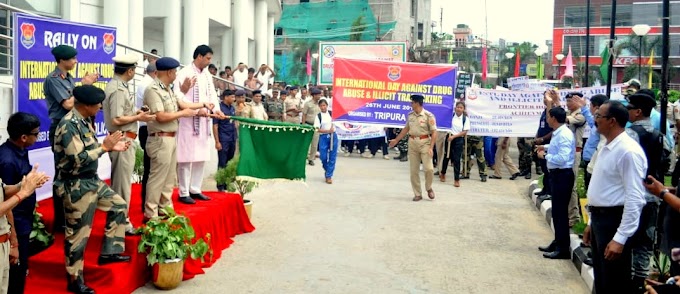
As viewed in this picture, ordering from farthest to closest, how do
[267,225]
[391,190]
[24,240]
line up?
[391,190] → [267,225] → [24,240]

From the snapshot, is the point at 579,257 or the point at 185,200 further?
the point at 185,200

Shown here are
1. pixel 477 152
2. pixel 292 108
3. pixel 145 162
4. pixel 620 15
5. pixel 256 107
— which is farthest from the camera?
pixel 620 15

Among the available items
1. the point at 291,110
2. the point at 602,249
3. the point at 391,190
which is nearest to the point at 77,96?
the point at 602,249

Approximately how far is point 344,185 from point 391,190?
1.07 metres

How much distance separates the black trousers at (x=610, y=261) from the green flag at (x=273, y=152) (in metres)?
5.03

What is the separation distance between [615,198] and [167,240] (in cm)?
395

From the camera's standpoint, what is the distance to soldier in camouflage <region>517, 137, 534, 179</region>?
56.0 feet

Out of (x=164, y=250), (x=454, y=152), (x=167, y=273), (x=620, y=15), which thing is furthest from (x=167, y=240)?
(x=620, y=15)

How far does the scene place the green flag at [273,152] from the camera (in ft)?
31.9

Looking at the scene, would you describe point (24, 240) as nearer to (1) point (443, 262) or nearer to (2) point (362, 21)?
(1) point (443, 262)

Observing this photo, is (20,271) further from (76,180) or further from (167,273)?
(167,273)

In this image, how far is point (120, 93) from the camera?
6949mm

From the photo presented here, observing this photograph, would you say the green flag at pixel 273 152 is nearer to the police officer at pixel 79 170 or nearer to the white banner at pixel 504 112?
the police officer at pixel 79 170

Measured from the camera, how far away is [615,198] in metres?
5.30
